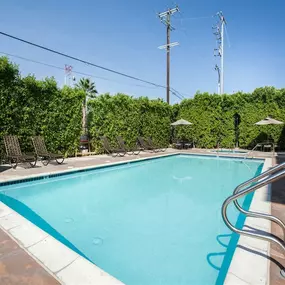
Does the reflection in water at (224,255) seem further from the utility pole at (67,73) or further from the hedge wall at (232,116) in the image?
the utility pole at (67,73)

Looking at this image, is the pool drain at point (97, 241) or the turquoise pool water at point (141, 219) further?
the pool drain at point (97, 241)

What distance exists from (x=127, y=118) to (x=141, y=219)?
1008cm

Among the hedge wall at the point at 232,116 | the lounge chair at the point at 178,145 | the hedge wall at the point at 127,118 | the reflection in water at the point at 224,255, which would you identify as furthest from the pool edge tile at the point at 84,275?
the hedge wall at the point at 232,116

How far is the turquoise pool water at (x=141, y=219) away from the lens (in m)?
3.22

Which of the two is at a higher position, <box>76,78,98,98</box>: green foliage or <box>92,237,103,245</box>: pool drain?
<box>76,78,98,98</box>: green foliage

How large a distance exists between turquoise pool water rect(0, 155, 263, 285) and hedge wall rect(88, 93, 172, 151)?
4.49 metres

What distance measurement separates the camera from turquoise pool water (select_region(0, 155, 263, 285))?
3.22m

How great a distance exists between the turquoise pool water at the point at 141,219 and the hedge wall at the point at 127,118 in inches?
177

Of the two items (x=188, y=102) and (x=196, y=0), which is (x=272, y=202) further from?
(x=196, y=0)

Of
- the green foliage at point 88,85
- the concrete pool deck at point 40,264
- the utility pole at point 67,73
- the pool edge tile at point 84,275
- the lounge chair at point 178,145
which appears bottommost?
the pool edge tile at point 84,275

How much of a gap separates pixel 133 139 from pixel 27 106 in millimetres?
7024

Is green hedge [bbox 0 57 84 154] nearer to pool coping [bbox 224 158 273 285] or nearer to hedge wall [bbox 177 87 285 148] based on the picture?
pool coping [bbox 224 158 273 285]

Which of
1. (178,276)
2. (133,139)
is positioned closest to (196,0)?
(133,139)

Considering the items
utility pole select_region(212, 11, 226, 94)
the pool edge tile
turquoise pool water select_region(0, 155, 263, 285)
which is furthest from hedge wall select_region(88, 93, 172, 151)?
the pool edge tile
